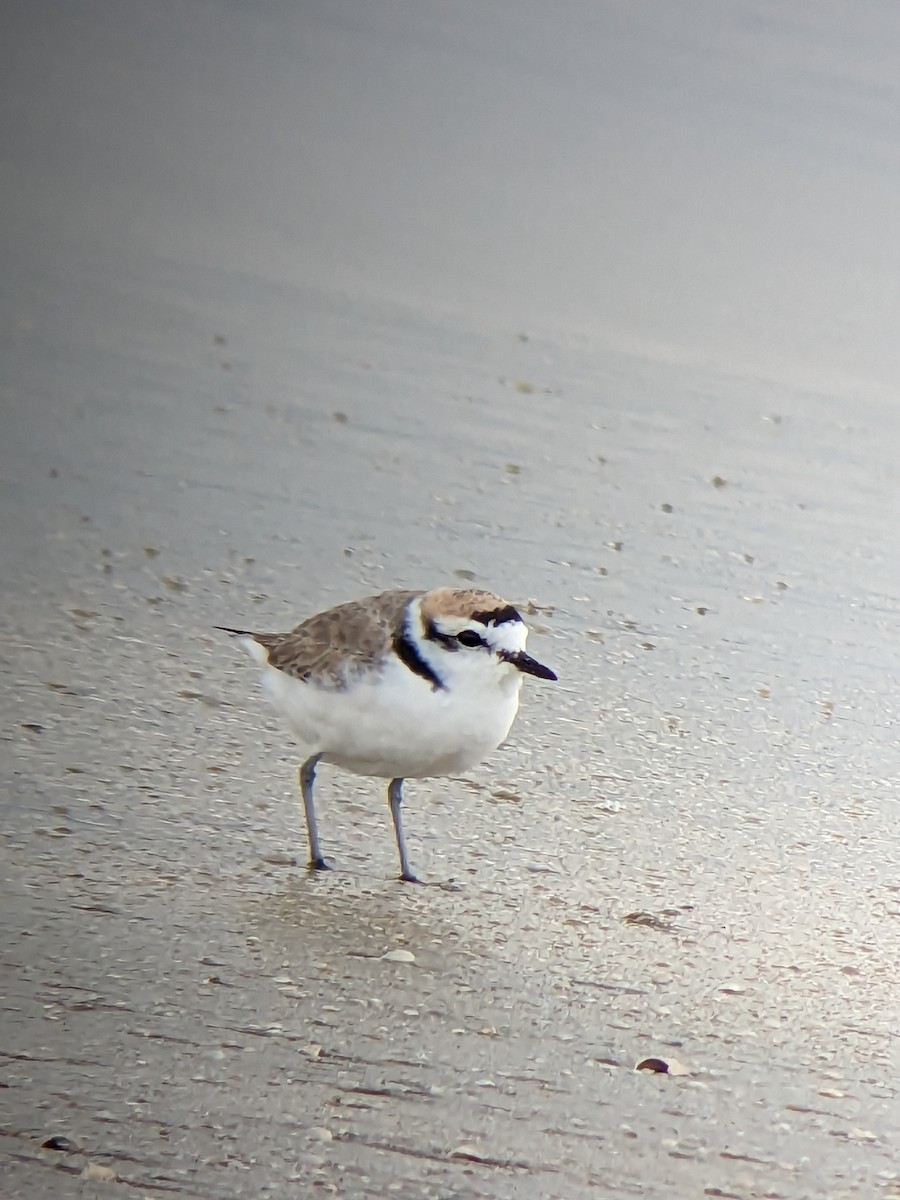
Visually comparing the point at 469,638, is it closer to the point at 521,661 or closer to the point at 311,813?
the point at 521,661

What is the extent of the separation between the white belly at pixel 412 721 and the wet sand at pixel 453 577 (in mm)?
213

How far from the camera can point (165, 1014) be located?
9.68ft

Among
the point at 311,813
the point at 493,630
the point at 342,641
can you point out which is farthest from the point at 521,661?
the point at 311,813

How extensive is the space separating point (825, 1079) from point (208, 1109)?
0.94m

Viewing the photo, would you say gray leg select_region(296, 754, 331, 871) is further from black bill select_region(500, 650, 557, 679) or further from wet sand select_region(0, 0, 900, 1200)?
black bill select_region(500, 650, 557, 679)

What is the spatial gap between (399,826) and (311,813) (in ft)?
0.53

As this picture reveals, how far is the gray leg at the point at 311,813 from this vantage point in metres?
3.55

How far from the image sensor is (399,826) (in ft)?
11.8

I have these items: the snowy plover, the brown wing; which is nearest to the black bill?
the snowy plover

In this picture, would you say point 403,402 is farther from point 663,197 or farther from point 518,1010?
point 518,1010

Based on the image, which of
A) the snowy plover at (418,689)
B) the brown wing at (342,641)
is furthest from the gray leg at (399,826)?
the brown wing at (342,641)

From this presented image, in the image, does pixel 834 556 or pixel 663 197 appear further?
pixel 663 197

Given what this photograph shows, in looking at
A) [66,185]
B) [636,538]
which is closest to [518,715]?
[636,538]

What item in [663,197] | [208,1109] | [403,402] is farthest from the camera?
[663,197]
